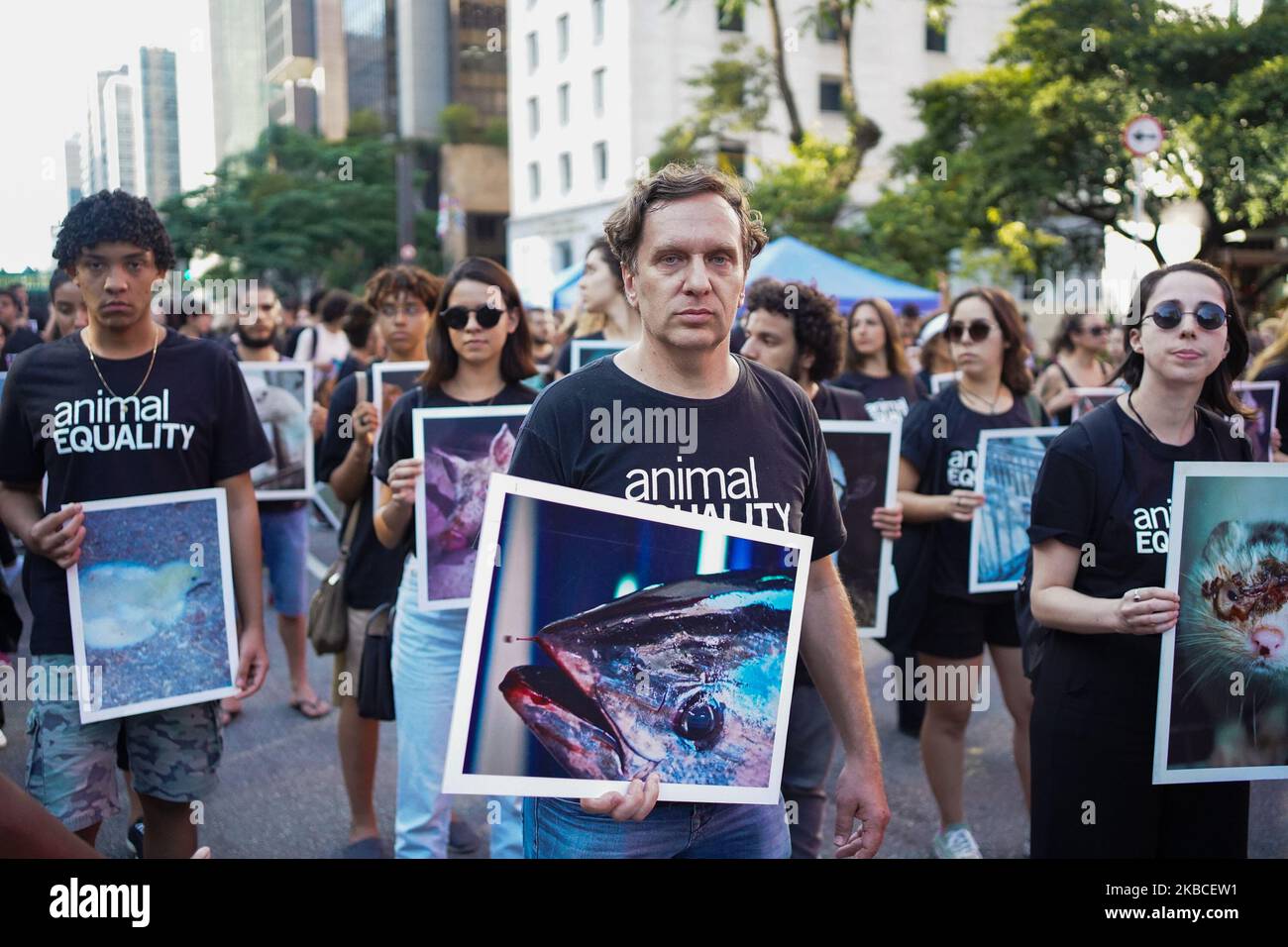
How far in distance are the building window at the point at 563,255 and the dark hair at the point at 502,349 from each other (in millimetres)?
39974

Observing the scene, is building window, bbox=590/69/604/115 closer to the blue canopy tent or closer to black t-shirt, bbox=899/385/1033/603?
the blue canopy tent

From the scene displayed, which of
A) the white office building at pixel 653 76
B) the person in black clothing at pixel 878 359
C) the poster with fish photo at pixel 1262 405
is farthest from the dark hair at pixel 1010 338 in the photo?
the white office building at pixel 653 76

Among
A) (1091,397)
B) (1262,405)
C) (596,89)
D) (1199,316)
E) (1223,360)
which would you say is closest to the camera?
(1199,316)

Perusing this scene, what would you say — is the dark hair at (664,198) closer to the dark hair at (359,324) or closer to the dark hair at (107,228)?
the dark hair at (107,228)

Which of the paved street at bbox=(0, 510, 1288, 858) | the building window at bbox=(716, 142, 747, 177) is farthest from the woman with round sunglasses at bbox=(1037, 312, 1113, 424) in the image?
the building window at bbox=(716, 142, 747, 177)

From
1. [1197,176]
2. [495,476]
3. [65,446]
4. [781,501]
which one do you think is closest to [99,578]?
[65,446]

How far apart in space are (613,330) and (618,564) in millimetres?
3675

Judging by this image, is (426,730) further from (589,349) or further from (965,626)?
(589,349)

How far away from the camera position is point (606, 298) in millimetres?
5453

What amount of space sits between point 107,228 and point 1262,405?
4.41 m

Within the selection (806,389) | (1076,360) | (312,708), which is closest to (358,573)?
(806,389)

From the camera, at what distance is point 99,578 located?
10.2 ft

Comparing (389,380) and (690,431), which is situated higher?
(389,380)

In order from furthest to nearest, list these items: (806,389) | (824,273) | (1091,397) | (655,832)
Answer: (824,273) → (1091,397) → (806,389) → (655,832)
